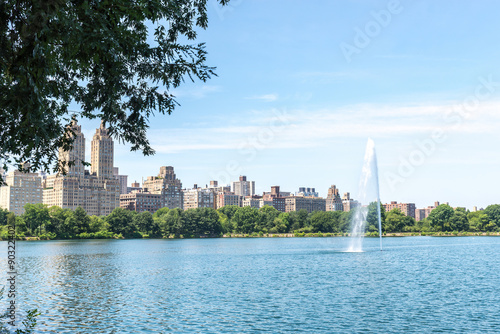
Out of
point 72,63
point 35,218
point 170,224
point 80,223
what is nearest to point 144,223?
point 170,224

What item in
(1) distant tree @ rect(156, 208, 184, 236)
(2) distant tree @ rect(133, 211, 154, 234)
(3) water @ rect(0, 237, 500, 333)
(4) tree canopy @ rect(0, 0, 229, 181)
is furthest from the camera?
(1) distant tree @ rect(156, 208, 184, 236)

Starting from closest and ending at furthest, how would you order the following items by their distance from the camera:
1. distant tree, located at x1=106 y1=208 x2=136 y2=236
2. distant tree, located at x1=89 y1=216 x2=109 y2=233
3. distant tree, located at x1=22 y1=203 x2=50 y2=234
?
distant tree, located at x1=22 y1=203 x2=50 y2=234, distant tree, located at x1=89 y1=216 x2=109 y2=233, distant tree, located at x1=106 y1=208 x2=136 y2=236

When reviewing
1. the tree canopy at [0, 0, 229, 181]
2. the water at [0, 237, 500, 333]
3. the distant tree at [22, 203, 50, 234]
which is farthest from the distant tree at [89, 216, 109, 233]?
the tree canopy at [0, 0, 229, 181]

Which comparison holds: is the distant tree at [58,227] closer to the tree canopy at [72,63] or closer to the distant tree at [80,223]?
the distant tree at [80,223]

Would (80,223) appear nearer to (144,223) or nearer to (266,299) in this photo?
(144,223)

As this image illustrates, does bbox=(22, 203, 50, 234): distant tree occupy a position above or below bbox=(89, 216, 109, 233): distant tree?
above

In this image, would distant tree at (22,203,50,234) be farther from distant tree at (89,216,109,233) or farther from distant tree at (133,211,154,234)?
distant tree at (133,211,154,234)

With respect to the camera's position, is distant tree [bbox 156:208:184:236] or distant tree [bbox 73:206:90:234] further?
distant tree [bbox 156:208:184:236]

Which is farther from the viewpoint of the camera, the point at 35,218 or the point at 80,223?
the point at 80,223

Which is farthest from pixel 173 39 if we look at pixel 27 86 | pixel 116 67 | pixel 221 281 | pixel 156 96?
pixel 221 281

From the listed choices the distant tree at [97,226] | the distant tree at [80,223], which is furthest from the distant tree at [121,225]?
the distant tree at [80,223]

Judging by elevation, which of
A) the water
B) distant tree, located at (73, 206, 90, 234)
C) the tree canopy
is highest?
the tree canopy

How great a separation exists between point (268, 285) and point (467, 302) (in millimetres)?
16959

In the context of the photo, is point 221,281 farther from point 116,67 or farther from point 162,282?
point 116,67
